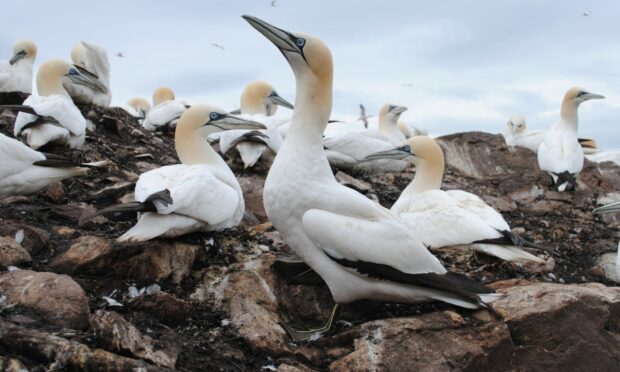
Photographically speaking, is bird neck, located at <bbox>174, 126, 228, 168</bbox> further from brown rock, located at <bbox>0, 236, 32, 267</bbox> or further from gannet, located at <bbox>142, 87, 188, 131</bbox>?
gannet, located at <bbox>142, 87, 188, 131</bbox>

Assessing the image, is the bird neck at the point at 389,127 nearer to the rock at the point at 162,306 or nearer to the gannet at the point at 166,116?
the gannet at the point at 166,116

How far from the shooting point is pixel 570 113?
36.1 ft

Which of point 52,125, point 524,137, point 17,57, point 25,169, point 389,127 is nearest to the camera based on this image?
point 25,169

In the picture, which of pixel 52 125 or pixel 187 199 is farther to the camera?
pixel 52 125

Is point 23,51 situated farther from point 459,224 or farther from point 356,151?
point 459,224

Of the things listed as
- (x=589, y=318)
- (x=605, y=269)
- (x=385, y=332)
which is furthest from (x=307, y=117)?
(x=605, y=269)

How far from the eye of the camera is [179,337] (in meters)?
3.50

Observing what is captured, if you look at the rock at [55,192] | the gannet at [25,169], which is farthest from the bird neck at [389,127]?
the gannet at [25,169]

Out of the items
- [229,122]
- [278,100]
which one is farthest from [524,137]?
[229,122]

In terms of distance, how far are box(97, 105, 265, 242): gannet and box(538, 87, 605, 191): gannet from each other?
215 inches

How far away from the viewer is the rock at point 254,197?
6.52 metres

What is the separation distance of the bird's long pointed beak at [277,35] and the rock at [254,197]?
253 centimetres

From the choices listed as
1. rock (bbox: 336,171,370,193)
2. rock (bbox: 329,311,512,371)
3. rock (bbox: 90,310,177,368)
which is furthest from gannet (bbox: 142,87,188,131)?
rock (bbox: 90,310,177,368)

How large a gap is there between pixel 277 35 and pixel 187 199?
1.18 meters
